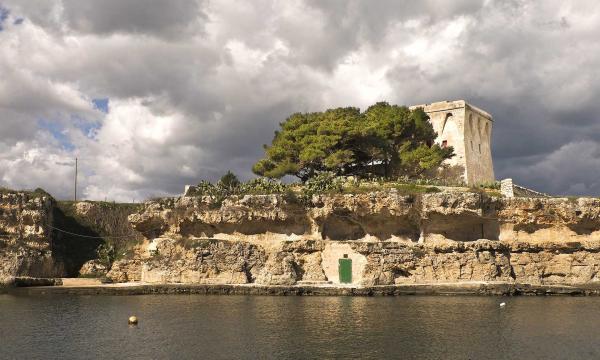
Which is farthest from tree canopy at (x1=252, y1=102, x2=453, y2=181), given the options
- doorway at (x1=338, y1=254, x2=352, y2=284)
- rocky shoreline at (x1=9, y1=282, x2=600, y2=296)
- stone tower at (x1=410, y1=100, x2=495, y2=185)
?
rocky shoreline at (x1=9, y1=282, x2=600, y2=296)

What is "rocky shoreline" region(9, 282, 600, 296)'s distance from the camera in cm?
3359

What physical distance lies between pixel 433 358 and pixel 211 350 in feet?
23.3

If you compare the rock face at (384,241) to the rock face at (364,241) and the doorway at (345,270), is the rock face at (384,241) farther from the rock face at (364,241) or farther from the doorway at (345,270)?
the doorway at (345,270)

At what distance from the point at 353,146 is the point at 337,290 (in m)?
18.6

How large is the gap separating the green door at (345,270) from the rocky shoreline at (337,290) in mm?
4193

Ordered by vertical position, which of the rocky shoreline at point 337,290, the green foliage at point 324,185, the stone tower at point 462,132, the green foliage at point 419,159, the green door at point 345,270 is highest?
the stone tower at point 462,132

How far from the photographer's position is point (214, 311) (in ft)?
85.4

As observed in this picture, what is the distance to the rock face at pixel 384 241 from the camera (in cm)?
3734

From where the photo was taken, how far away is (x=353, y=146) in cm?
4934

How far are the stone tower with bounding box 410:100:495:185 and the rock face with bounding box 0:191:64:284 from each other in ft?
129

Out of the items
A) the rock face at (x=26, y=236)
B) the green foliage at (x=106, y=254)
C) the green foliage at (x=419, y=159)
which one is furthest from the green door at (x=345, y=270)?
the rock face at (x=26, y=236)

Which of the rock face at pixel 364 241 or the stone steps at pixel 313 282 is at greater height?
the rock face at pixel 364 241

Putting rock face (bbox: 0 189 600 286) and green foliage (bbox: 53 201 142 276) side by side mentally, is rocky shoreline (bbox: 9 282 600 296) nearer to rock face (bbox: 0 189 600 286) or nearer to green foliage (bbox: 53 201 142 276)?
rock face (bbox: 0 189 600 286)

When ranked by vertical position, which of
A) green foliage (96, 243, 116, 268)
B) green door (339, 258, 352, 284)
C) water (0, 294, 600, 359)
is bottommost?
water (0, 294, 600, 359)
